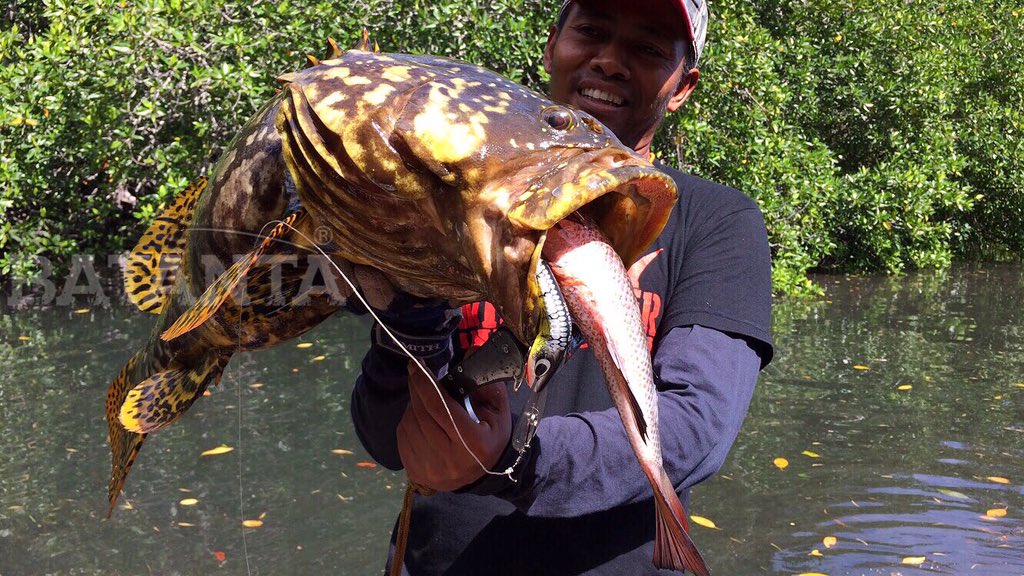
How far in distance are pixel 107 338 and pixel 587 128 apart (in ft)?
24.8

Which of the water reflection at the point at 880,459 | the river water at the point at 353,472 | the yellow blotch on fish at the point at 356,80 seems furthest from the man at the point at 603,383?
the water reflection at the point at 880,459

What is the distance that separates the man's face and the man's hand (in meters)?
A: 0.92

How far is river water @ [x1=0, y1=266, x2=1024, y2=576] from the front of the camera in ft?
15.6

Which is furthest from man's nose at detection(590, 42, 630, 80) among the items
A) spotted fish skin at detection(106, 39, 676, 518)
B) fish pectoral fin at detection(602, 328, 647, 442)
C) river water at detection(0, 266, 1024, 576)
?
river water at detection(0, 266, 1024, 576)

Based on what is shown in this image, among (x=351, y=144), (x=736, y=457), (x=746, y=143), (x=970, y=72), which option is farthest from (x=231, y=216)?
(x=970, y=72)

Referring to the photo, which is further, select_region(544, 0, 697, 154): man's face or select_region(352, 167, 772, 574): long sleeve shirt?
select_region(544, 0, 697, 154): man's face

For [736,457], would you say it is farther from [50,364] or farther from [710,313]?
[50,364]

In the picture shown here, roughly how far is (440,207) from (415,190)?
40 millimetres

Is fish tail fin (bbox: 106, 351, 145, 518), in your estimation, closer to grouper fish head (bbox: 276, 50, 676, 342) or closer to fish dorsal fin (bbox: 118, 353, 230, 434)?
fish dorsal fin (bbox: 118, 353, 230, 434)

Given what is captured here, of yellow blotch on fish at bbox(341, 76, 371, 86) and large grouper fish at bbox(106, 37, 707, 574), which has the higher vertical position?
yellow blotch on fish at bbox(341, 76, 371, 86)

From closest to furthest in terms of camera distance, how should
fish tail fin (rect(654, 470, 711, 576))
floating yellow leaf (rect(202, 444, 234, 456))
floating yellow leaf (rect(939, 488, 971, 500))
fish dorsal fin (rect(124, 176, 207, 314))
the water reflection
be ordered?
fish tail fin (rect(654, 470, 711, 576)) → fish dorsal fin (rect(124, 176, 207, 314)) → the water reflection → floating yellow leaf (rect(939, 488, 971, 500)) → floating yellow leaf (rect(202, 444, 234, 456))

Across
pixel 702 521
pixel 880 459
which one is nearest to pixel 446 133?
pixel 702 521

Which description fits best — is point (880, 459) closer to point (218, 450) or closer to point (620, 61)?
point (218, 450)

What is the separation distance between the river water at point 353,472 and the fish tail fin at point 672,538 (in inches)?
107
